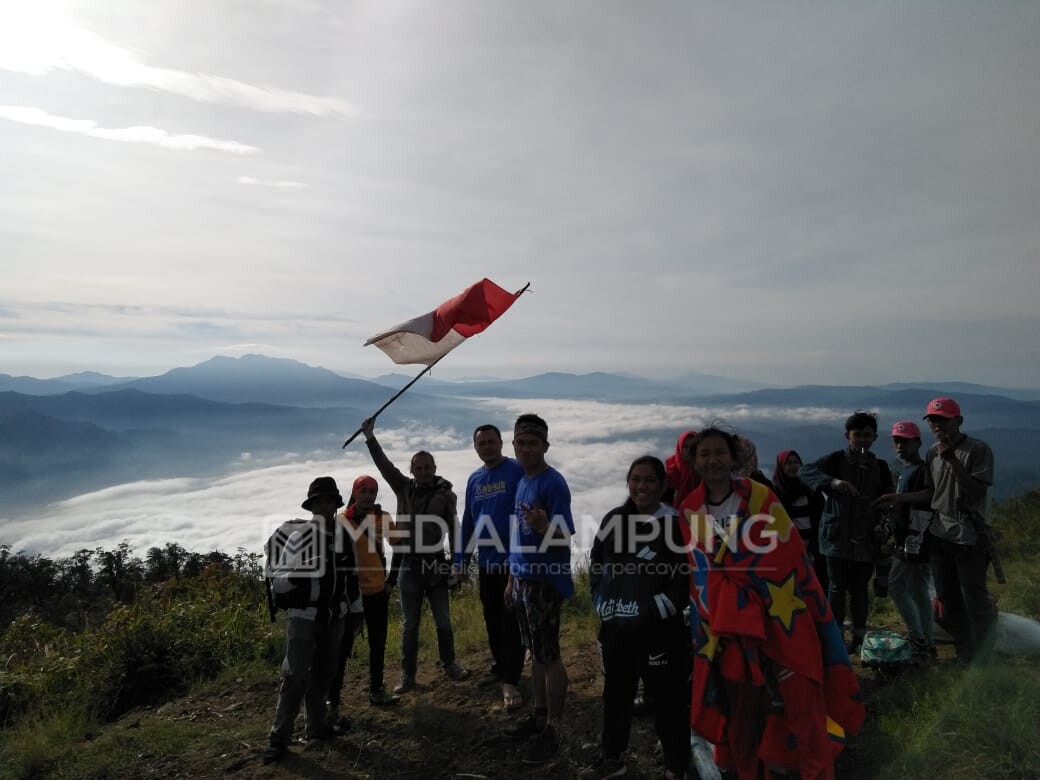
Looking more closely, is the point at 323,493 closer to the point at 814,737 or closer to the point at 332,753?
the point at 332,753

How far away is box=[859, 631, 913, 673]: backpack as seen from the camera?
4.17 meters

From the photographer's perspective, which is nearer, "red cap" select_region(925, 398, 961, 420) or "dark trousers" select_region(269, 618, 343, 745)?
"dark trousers" select_region(269, 618, 343, 745)

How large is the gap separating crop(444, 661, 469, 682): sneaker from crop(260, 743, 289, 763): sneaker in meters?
1.50

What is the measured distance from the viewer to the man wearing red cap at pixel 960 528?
13.6 feet

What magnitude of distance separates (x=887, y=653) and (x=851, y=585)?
0.68 metres

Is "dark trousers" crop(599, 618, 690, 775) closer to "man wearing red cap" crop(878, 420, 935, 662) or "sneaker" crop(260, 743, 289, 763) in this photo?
"sneaker" crop(260, 743, 289, 763)

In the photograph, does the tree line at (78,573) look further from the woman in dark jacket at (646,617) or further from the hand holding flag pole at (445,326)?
the woman in dark jacket at (646,617)

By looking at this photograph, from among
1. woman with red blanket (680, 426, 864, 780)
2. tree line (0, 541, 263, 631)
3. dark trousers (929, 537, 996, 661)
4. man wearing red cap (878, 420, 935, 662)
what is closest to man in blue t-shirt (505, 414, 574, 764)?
woman with red blanket (680, 426, 864, 780)

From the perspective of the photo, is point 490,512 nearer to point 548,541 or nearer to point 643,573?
point 548,541

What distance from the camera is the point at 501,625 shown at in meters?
4.70

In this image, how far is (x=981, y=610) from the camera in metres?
4.16

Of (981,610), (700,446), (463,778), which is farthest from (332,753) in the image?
(981,610)

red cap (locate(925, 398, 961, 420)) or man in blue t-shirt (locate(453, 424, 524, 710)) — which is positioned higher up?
red cap (locate(925, 398, 961, 420))

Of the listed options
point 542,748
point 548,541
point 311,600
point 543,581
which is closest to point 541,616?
point 543,581
